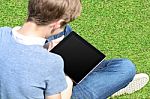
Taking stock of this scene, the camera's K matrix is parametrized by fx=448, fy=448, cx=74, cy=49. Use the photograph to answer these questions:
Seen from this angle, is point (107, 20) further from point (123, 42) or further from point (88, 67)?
point (88, 67)

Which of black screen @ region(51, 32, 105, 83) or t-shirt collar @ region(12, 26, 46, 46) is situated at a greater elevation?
t-shirt collar @ region(12, 26, 46, 46)

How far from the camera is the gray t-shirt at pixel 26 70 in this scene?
2.40 metres

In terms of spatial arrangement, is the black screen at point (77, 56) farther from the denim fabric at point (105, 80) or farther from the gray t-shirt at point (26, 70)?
the gray t-shirt at point (26, 70)

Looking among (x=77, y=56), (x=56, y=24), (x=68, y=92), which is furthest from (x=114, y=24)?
(x=56, y=24)

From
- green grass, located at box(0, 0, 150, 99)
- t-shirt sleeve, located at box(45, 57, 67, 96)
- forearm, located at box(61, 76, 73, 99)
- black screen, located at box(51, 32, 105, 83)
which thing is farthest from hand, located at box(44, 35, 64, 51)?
green grass, located at box(0, 0, 150, 99)

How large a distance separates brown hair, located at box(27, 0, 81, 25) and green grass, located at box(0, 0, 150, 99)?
1568mm

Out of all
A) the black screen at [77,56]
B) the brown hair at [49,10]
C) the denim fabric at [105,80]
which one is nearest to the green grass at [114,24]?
the denim fabric at [105,80]

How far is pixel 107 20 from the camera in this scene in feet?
14.5

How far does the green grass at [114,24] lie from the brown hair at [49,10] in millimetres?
1568

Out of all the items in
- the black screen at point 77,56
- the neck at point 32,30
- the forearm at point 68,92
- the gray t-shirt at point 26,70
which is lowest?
the forearm at point 68,92

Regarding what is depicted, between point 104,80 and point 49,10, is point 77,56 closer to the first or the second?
point 104,80

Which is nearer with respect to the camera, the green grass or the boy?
the boy

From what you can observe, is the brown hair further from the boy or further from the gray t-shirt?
the gray t-shirt

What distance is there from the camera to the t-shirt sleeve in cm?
245
